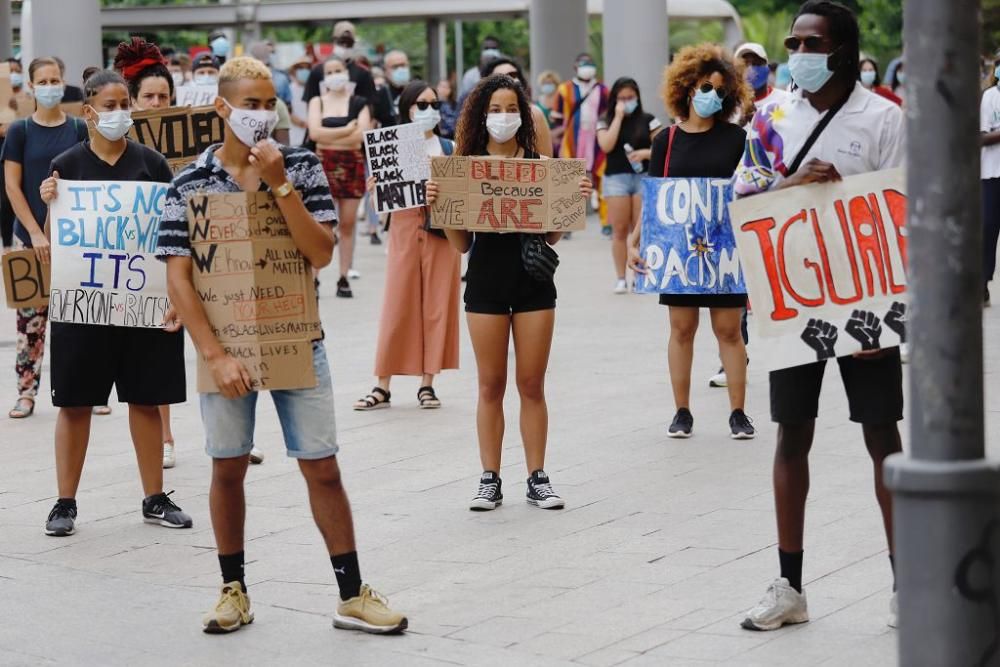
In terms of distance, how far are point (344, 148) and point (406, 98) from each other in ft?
17.1

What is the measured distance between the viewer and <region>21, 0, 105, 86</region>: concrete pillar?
63.1 ft

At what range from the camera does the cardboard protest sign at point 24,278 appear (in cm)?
855

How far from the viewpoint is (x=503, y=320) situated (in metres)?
7.70

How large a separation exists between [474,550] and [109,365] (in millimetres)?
1873

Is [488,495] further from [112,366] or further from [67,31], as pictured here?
[67,31]

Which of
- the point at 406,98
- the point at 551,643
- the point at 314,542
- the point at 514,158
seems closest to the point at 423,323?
the point at 406,98

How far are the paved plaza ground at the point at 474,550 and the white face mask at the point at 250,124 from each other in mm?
1685

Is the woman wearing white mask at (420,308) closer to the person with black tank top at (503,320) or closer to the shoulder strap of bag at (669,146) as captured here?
the shoulder strap of bag at (669,146)

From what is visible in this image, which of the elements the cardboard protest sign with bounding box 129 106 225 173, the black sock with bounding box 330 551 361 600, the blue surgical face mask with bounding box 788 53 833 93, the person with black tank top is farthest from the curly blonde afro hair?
the black sock with bounding box 330 551 361 600

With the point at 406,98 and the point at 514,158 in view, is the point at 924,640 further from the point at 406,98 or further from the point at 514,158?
the point at 406,98

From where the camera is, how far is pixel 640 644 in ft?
18.2

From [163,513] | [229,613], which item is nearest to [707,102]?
[163,513]

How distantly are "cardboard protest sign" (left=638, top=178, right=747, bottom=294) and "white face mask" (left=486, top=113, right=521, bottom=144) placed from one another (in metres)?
1.66

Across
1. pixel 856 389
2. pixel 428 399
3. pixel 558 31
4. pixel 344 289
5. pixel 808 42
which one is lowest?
pixel 428 399
